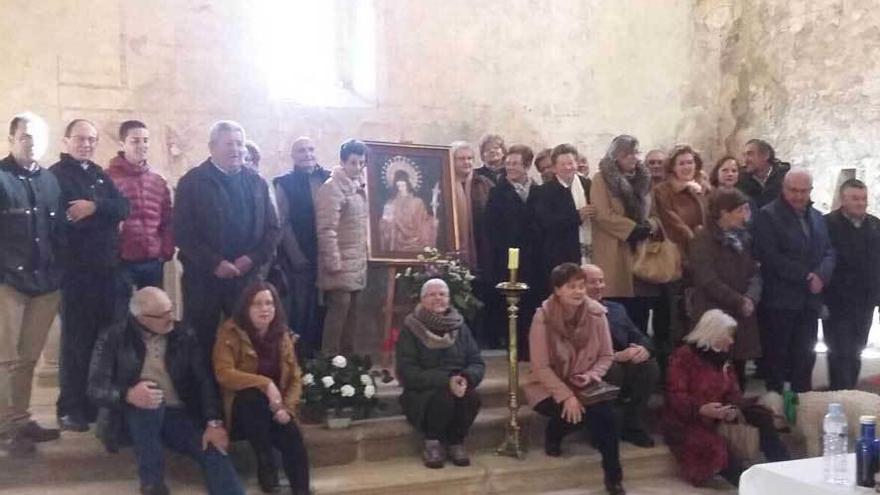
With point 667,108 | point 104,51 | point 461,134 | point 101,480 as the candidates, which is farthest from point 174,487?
point 667,108

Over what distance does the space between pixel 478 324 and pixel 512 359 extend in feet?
4.40

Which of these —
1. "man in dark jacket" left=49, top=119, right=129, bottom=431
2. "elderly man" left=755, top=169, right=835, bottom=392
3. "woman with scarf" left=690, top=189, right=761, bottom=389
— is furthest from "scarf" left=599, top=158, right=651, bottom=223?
"man in dark jacket" left=49, top=119, right=129, bottom=431

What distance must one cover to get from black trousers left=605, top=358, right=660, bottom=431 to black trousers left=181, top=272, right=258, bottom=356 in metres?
2.04

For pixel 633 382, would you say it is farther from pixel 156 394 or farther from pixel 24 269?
pixel 24 269

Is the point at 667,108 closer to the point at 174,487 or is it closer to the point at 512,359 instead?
the point at 512,359

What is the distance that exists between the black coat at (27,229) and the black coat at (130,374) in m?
0.42

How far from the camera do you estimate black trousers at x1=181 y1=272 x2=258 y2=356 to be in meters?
4.82

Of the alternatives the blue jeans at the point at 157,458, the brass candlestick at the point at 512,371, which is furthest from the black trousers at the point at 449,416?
the blue jeans at the point at 157,458

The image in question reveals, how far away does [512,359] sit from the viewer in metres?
5.11

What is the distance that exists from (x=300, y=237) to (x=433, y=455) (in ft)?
5.20

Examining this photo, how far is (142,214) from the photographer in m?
4.91

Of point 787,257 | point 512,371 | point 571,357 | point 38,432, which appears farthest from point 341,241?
point 787,257

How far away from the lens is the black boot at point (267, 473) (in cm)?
452

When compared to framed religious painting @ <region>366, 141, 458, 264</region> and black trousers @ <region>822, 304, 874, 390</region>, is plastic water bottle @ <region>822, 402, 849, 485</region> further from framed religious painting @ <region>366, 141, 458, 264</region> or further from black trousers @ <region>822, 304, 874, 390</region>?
framed religious painting @ <region>366, 141, 458, 264</region>
